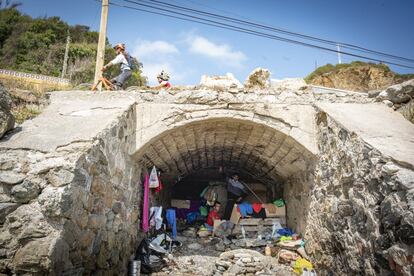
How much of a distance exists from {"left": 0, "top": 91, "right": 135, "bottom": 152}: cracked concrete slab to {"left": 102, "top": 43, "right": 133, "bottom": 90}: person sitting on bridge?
1.29m

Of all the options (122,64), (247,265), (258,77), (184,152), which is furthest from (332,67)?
(247,265)

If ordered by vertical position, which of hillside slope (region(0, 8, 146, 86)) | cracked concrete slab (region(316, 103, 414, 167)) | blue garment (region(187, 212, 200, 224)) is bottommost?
blue garment (region(187, 212, 200, 224))

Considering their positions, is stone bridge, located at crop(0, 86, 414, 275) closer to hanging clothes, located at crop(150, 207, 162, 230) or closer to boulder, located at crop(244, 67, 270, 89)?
hanging clothes, located at crop(150, 207, 162, 230)

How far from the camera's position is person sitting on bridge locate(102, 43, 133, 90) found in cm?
652

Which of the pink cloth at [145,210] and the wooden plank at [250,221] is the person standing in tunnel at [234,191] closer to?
the wooden plank at [250,221]

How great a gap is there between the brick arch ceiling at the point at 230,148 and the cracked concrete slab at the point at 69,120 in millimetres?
1021

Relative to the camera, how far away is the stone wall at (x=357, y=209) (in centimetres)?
268

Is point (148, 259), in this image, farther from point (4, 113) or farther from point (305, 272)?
point (4, 113)

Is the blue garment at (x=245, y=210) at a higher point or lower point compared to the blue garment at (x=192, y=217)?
higher

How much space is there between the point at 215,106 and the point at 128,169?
2023 millimetres

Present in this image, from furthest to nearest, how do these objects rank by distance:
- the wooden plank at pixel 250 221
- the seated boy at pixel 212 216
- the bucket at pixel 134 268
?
the seated boy at pixel 212 216 < the wooden plank at pixel 250 221 < the bucket at pixel 134 268

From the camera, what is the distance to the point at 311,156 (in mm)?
5168

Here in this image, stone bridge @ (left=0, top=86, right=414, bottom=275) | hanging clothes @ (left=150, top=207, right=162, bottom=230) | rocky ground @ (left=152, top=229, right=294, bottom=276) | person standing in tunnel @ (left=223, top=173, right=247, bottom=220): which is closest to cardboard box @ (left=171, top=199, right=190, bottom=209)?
person standing in tunnel @ (left=223, top=173, right=247, bottom=220)

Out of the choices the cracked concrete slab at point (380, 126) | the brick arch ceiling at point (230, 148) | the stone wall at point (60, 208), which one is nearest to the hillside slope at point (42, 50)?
the brick arch ceiling at point (230, 148)
